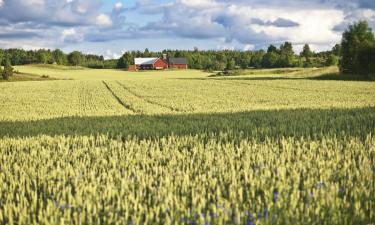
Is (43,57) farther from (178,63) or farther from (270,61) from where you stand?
(270,61)

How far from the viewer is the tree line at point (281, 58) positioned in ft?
214

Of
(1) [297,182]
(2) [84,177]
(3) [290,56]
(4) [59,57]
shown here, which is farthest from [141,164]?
(4) [59,57]

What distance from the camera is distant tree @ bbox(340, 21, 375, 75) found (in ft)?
214

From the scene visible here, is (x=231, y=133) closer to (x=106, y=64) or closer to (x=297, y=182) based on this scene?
(x=297, y=182)

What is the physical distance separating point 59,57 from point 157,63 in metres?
49.2

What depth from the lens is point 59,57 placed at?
181000 millimetres

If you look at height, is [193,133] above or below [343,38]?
below

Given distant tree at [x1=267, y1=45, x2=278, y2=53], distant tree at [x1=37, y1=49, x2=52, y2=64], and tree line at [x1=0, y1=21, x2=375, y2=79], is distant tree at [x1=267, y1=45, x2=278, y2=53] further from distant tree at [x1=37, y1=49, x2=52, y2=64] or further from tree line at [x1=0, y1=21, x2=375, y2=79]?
distant tree at [x1=37, y1=49, x2=52, y2=64]

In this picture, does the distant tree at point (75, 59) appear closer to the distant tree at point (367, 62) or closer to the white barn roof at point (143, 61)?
the white barn roof at point (143, 61)

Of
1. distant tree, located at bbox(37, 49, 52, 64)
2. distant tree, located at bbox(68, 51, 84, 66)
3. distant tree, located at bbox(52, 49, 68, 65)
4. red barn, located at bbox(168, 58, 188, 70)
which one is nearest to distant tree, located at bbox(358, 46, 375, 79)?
red barn, located at bbox(168, 58, 188, 70)

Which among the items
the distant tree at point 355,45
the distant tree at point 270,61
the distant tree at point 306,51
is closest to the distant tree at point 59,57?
the distant tree at point 270,61

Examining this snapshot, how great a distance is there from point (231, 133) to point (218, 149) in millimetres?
2545

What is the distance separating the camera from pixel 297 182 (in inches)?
245

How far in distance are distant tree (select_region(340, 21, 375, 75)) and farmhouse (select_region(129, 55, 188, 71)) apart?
83808 mm
